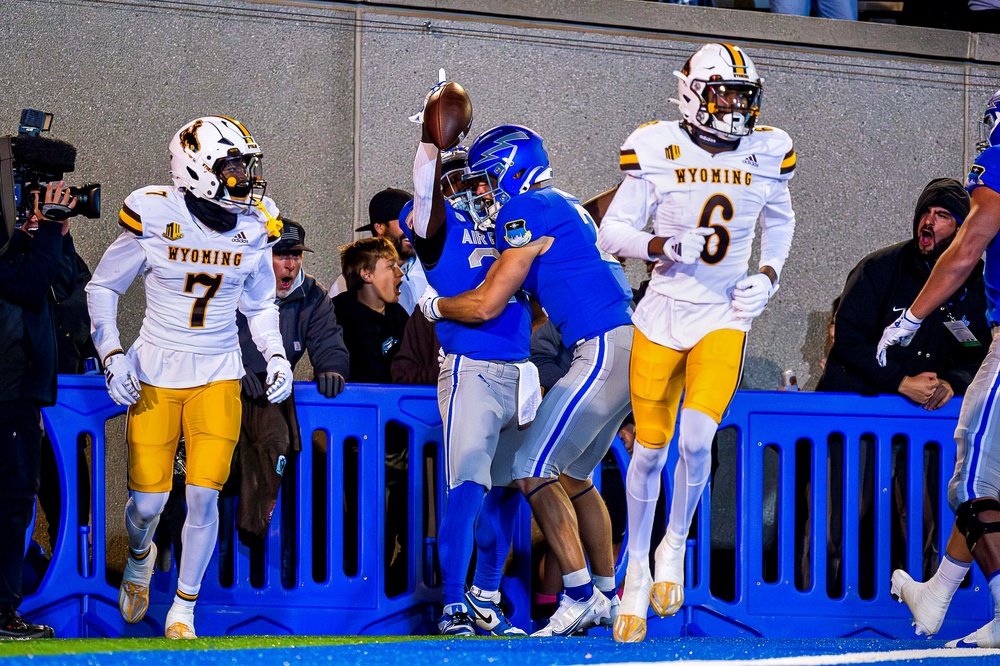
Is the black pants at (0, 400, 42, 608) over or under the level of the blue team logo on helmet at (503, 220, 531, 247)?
under

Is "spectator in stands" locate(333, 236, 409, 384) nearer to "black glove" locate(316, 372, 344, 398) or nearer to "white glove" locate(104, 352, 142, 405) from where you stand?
"black glove" locate(316, 372, 344, 398)

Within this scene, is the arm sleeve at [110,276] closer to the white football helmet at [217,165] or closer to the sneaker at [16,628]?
the white football helmet at [217,165]

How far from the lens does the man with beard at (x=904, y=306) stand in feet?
23.1

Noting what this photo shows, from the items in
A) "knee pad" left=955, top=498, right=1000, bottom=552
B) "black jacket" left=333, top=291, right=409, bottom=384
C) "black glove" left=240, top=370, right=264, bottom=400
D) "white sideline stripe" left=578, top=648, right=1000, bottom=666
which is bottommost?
"white sideline stripe" left=578, top=648, right=1000, bottom=666

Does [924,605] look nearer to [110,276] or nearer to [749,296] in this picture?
[749,296]

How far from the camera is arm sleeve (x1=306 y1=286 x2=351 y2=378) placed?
6.72 metres

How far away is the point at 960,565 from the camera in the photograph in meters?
5.94

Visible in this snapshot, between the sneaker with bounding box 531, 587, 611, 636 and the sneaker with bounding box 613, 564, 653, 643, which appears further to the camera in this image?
the sneaker with bounding box 531, 587, 611, 636

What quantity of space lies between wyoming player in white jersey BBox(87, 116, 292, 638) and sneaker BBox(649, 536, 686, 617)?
5.89ft

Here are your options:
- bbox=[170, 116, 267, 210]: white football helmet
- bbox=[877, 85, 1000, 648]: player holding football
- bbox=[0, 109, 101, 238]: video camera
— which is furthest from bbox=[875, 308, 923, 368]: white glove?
bbox=[0, 109, 101, 238]: video camera

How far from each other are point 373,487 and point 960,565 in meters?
2.56

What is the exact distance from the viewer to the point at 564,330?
6336mm

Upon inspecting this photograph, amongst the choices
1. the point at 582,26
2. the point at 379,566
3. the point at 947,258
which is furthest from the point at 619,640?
the point at 582,26

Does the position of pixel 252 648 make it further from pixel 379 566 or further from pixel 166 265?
pixel 166 265
